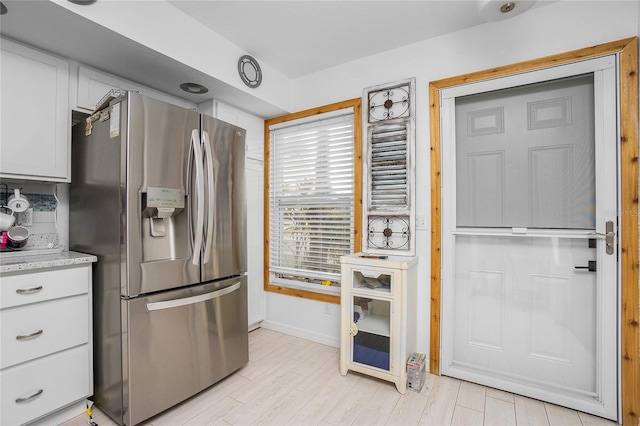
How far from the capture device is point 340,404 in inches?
77.7

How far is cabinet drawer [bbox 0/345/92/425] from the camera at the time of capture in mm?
1528

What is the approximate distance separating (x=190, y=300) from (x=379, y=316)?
4.39 feet

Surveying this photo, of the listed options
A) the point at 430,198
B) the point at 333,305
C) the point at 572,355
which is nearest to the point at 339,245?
the point at 333,305

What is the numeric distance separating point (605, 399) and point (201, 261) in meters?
2.66

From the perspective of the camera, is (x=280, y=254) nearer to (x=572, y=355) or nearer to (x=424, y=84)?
(x=424, y=84)

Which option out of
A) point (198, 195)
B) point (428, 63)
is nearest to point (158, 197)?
point (198, 195)

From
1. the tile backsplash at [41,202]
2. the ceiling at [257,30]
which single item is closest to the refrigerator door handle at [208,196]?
the ceiling at [257,30]

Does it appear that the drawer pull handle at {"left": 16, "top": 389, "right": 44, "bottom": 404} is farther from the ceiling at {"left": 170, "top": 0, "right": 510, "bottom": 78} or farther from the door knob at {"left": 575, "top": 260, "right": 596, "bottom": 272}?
the door knob at {"left": 575, "top": 260, "right": 596, "bottom": 272}

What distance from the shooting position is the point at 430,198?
239 centimetres

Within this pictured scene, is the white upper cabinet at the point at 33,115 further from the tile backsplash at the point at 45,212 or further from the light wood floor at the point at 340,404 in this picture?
the light wood floor at the point at 340,404

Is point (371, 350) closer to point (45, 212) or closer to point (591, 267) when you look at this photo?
point (591, 267)

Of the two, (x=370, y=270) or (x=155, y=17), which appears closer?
(x=155, y=17)

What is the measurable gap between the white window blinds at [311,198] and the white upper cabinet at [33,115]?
1.80 m

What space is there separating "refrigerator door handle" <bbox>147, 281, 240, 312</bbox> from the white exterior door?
5.33 feet
